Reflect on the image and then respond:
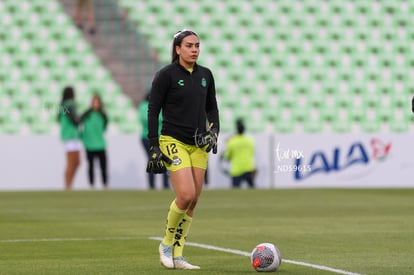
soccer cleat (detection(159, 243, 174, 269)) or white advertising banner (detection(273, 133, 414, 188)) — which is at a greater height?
soccer cleat (detection(159, 243, 174, 269))

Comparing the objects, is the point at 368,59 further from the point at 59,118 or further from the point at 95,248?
the point at 95,248

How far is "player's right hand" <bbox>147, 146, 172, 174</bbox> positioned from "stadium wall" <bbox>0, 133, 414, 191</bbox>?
15.4 meters

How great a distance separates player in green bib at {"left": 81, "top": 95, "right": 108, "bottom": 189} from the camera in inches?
917

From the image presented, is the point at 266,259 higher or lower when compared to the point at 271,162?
higher

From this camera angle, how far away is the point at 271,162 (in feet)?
81.7

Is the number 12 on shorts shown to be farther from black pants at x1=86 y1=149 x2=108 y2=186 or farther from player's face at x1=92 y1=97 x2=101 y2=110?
black pants at x1=86 y1=149 x2=108 y2=186

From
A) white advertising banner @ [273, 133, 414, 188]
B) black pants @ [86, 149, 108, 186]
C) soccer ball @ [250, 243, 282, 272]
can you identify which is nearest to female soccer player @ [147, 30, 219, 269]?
soccer ball @ [250, 243, 282, 272]

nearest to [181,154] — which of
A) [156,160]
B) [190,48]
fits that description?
[156,160]

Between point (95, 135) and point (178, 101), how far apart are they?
48.8ft

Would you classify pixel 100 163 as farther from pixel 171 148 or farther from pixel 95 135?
pixel 171 148

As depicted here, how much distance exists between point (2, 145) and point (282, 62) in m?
7.99

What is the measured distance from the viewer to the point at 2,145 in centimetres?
2344

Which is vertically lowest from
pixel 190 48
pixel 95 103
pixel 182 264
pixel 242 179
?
pixel 242 179

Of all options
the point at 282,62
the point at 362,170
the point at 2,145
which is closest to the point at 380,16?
the point at 282,62
